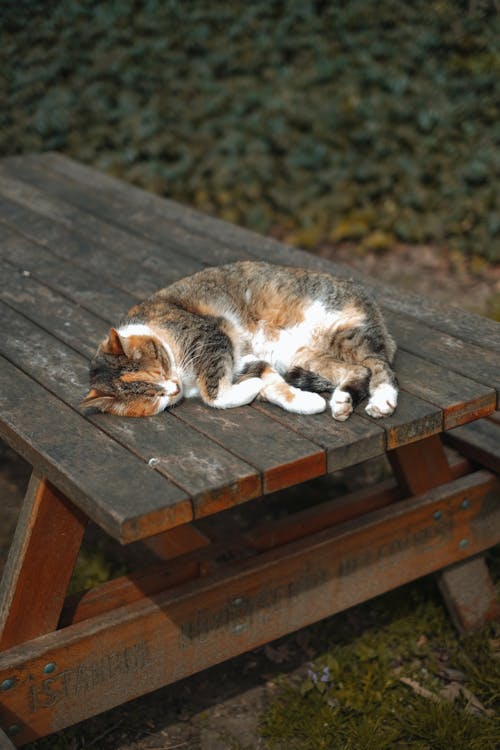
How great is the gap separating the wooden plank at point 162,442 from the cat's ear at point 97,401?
0.03 meters

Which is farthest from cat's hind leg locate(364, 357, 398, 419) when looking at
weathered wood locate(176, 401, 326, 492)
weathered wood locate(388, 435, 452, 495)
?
weathered wood locate(388, 435, 452, 495)

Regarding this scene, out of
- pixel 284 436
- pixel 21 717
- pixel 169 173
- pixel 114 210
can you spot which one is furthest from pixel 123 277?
pixel 169 173

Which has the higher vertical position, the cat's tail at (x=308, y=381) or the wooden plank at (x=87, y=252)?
the cat's tail at (x=308, y=381)

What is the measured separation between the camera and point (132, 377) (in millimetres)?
2586

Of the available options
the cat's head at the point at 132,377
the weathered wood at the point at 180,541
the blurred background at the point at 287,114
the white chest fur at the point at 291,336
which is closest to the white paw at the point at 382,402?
the white chest fur at the point at 291,336

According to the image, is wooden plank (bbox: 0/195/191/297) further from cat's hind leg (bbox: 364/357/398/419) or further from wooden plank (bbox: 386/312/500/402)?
cat's hind leg (bbox: 364/357/398/419)

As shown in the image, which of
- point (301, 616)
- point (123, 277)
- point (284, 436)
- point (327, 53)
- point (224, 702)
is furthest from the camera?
point (327, 53)

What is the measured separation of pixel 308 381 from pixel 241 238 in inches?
52.6

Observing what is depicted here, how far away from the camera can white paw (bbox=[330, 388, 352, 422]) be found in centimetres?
249

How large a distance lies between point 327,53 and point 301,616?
13.5ft

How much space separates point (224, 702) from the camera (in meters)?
3.22

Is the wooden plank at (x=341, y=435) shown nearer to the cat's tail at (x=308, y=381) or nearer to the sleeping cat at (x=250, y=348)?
the sleeping cat at (x=250, y=348)

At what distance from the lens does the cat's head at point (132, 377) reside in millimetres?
2535

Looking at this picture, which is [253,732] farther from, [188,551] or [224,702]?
[188,551]
